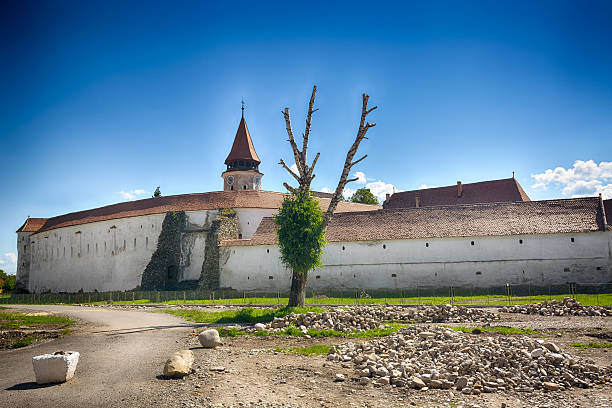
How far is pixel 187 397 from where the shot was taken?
7980mm

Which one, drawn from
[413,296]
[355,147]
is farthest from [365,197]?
[355,147]

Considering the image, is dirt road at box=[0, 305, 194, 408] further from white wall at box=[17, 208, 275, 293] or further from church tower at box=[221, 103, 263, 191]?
church tower at box=[221, 103, 263, 191]

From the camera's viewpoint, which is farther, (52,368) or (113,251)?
(113,251)

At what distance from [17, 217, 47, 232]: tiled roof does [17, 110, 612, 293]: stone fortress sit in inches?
655

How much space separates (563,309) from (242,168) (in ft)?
189

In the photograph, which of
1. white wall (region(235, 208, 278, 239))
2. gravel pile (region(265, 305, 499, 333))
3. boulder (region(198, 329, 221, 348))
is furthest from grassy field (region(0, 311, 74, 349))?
white wall (region(235, 208, 278, 239))

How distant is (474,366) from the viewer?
9.46m

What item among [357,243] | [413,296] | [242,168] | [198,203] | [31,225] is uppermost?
[242,168]

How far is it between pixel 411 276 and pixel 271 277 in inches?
482

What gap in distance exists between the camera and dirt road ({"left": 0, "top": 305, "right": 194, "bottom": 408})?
7883 mm

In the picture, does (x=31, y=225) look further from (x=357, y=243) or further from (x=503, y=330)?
(x=503, y=330)

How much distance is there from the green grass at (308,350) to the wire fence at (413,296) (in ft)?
45.0

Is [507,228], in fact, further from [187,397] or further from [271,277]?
[187,397]

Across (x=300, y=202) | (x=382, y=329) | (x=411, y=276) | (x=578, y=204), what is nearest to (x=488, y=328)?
(x=382, y=329)
